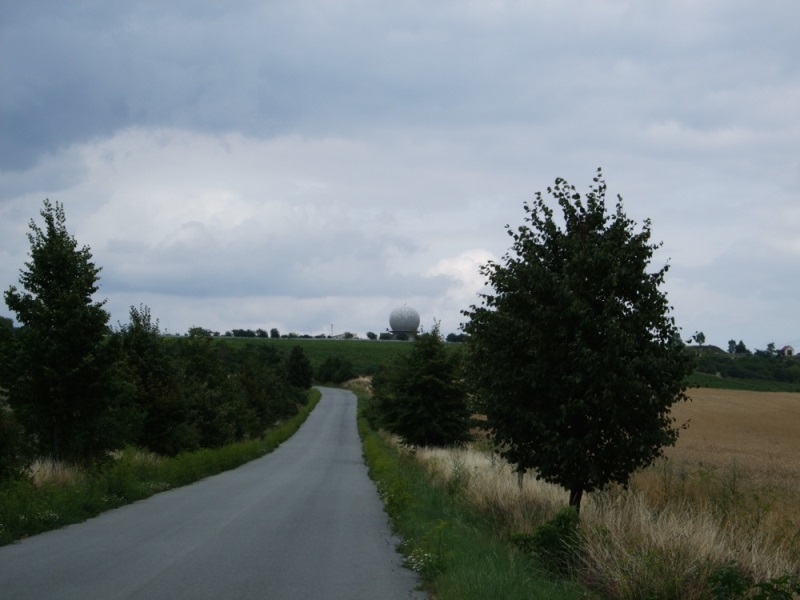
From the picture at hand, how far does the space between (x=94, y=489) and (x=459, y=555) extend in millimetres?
10278

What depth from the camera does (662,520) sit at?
1056cm

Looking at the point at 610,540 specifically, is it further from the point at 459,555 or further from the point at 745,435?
the point at 745,435

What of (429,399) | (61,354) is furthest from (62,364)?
(429,399)

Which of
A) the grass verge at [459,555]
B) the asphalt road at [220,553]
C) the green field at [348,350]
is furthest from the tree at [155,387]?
the green field at [348,350]

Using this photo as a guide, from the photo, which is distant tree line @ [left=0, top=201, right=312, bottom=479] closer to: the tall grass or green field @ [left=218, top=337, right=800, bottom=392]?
the tall grass

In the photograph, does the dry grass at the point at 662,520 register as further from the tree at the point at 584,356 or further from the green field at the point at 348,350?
the green field at the point at 348,350

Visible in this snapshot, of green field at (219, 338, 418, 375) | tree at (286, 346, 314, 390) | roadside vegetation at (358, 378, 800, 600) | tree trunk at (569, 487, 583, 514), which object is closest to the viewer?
roadside vegetation at (358, 378, 800, 600)

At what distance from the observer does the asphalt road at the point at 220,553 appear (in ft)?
28.3

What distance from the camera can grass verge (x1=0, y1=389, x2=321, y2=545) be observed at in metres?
13.1

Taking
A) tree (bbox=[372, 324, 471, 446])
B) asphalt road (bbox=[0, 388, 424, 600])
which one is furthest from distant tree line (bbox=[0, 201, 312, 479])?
tree (bbox=[372, 324, 471, 446])

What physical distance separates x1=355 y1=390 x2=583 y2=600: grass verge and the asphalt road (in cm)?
34

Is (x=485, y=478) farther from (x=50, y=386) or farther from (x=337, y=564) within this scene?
(x=50, y=386)

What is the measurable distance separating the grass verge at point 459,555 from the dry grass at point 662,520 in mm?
462

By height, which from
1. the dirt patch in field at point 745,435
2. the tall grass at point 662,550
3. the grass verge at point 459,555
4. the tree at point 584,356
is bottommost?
the dirt patch in field at point 745,435
